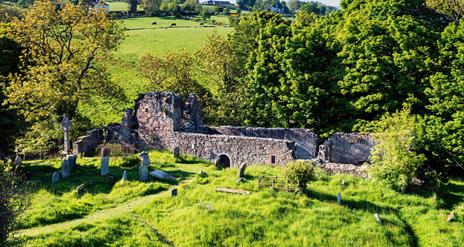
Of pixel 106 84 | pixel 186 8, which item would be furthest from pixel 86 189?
pixel 186 8

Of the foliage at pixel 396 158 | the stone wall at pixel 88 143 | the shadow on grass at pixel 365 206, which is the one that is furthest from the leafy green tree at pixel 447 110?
the stone wall at pixel 88 143

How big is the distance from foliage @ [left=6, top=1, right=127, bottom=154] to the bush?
59.5ft

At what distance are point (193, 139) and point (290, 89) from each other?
10.0m

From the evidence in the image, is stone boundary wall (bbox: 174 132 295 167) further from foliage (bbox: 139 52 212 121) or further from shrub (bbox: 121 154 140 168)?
foliage (bbox: 139 52 212 121)

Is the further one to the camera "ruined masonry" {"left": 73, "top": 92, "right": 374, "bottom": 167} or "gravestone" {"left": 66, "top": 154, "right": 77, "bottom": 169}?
A: "ruined masonry" {"left": 73, "top": 92, "right": 374, "bottom": 167}

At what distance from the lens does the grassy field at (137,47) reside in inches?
2002

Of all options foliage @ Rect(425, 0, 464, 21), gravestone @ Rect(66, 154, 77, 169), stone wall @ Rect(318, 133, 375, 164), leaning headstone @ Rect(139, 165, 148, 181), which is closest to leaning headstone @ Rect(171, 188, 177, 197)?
leaning headstone @ Rect(139, 165, 148, 181)

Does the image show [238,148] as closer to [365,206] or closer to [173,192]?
[173,192]

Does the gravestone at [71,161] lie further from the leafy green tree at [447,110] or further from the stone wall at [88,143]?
the leafy green tree at [447,110]

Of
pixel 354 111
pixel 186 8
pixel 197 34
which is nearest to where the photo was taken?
pixel 354 111

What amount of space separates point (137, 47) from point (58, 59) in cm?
3723

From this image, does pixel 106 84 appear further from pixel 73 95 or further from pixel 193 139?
pixel 193 139

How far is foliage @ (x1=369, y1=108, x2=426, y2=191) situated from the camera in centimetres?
2783

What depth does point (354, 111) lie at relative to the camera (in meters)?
38.2
